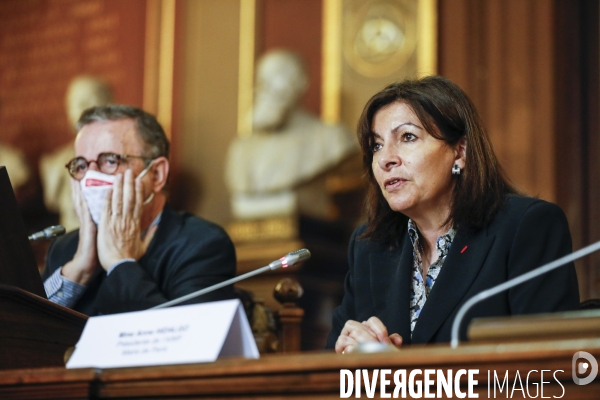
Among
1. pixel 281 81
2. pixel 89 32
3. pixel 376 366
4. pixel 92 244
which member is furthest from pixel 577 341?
pixel 89 32

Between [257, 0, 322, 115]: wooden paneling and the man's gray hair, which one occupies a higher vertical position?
[257, 0, 322, 115]: wooden paneling

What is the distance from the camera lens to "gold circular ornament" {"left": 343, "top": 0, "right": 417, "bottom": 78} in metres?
5.36

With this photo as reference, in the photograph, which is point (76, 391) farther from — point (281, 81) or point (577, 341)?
point (281, 81)

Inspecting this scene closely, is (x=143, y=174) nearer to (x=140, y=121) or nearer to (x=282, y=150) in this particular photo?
(x=140, y=121)

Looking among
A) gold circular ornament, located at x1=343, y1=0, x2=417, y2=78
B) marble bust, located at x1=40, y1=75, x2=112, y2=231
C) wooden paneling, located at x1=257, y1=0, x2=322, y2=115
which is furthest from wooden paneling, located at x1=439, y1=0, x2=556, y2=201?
marble bust, located at x1=40, y1=75, x2=112, y2=231

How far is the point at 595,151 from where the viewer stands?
15.1ft

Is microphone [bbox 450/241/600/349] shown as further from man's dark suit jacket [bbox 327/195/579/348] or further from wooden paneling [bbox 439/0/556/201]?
wooden paneling [bbox 439/0/556/201]

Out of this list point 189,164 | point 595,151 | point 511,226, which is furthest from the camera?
point 189,164

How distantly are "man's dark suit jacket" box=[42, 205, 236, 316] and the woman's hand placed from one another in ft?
2.43

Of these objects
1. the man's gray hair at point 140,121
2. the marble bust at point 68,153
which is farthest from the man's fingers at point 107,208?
the marble bust at point 68,153

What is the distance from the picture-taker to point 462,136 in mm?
2246

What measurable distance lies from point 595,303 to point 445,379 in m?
1.15

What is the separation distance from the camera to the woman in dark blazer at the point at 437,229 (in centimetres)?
201

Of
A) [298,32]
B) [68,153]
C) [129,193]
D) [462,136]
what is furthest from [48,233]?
[68,153]
